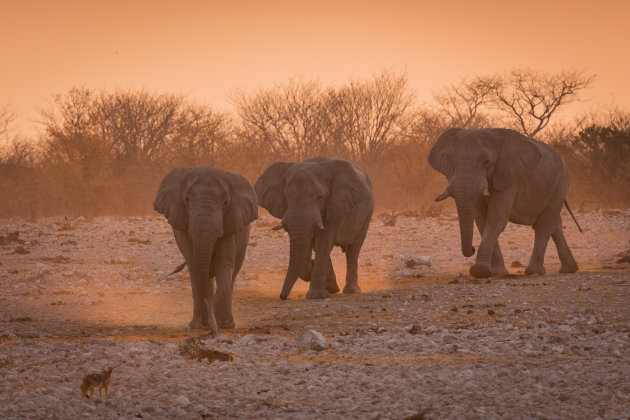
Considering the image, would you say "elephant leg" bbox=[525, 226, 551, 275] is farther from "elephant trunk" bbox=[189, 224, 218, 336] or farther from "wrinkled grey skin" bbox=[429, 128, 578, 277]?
"elephant trunk" bbox=[189, 224, 218, 336]

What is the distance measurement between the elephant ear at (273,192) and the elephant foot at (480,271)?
3.40 metres

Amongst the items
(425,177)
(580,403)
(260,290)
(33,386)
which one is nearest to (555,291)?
(260,290)

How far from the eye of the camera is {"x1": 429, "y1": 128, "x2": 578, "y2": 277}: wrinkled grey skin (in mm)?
15445

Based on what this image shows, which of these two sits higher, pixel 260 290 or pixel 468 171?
pixel 468 171

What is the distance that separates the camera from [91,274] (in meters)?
17.4

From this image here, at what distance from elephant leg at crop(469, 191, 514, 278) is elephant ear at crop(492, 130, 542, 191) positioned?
235mm

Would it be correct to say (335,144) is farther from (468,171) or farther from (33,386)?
(33,386)

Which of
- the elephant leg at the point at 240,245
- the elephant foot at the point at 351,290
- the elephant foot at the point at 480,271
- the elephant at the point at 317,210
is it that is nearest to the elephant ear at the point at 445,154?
the elephant at the point at 317,210

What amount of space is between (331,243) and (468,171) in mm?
2774

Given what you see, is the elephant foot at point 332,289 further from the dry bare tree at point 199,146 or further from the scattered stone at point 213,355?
the dry bare tree at point 199,146

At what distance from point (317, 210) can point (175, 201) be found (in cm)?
347

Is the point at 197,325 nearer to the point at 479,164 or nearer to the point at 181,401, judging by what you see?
the point at 181,401

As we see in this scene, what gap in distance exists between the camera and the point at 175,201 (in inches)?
437

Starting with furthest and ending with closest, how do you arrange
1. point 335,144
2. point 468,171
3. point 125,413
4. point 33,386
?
point 335,144
point 468,171
point 33,386
point 125,413
